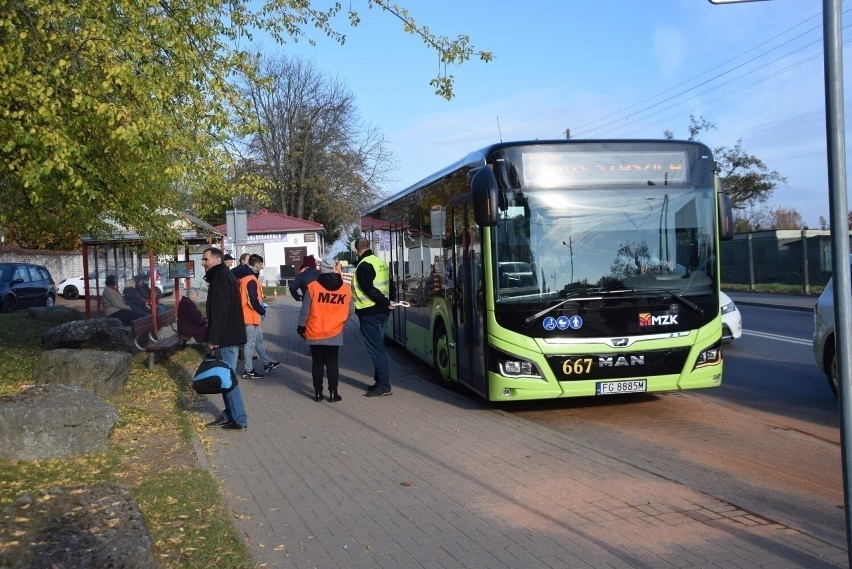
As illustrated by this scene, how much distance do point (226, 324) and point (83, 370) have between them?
2311 mm

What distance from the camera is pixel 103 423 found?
770 centimetres

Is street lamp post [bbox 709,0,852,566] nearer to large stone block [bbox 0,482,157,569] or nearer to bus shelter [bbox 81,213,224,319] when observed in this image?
large stone block [bbox 0,482,157,569]

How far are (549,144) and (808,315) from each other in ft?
54.3

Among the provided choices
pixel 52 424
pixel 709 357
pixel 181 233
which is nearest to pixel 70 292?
pixel 181 233

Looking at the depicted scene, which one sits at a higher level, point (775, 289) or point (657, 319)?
point (657, 319)

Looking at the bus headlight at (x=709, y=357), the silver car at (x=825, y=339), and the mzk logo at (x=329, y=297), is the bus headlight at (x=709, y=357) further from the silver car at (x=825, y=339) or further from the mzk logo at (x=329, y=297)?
the mzk logo at (x=329, y=297)

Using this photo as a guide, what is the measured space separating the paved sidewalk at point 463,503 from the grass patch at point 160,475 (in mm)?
229

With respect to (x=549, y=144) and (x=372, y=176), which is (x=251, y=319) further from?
(x=372, y=176)

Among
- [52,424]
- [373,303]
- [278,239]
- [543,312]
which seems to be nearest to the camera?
[52,424]

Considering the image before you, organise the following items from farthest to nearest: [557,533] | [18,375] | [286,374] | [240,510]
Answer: [286,374], [18,375], [240,510], [557,533]

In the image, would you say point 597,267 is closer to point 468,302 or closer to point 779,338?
point 468,302

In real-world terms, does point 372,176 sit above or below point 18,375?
above

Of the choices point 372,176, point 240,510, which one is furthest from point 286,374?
point 372,176

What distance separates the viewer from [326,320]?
10.4 meters
